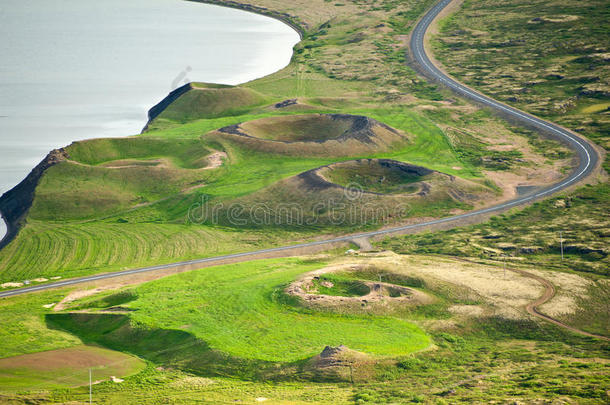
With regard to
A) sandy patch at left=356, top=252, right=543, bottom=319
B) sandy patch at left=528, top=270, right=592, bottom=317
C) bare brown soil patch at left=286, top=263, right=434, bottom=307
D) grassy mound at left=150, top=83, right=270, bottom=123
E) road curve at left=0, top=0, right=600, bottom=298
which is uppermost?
grassy mound at left=150, top=83, right=270, bottom=123

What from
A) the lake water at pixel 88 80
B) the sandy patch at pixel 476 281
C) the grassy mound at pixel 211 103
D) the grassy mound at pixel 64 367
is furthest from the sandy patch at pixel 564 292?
the lake water at pixel 88 80

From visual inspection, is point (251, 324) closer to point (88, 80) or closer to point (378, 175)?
point (378, 175)

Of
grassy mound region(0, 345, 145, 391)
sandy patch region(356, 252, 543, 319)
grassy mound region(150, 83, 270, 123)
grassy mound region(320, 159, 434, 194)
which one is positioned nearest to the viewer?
grassy mound region(0, 345, 145, 391)

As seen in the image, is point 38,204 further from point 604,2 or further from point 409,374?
point 604,2

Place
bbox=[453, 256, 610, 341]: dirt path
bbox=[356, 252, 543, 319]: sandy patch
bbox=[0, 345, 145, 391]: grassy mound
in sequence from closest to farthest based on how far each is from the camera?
bbox=[0, 345, 145, 391]: grassy mound
bbox=[453, 256, 610, 341]: dirt path
bbox=[356, 252, 543, 319]: sandy patch

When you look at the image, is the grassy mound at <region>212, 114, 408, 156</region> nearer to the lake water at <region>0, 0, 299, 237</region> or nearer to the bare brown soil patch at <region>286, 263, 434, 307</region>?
the lake water at <region>0, 0, 299, 237</region>

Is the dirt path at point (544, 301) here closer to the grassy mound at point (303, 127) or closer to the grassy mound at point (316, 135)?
the grassy mound at point (316, 135)

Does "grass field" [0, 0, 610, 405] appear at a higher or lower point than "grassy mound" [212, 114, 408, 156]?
lower

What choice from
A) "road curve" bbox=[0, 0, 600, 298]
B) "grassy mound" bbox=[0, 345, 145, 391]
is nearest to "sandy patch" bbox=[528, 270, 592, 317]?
"road curve" bbox=[0, 0, 600, 298]
